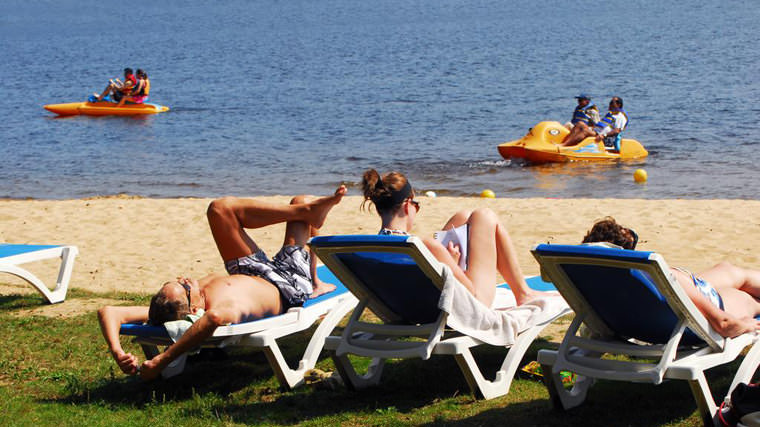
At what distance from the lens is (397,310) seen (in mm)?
4625

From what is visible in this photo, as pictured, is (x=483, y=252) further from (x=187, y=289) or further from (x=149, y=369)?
(x=149, y=369)

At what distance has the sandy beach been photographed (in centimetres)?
845

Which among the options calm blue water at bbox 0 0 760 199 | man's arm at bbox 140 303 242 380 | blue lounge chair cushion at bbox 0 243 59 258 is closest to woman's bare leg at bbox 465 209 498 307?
man's arm at bbox 140 303 242 380

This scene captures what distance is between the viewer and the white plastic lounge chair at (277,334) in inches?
177

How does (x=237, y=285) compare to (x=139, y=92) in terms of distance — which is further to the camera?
(x=139, y=92)

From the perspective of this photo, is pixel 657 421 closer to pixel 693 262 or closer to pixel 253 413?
pixel 253 413

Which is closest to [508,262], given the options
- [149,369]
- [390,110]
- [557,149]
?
[149,369]

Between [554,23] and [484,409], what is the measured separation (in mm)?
71714

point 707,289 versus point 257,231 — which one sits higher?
point 707,289

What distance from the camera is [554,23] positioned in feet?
239

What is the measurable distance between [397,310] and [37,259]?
3.26 metres

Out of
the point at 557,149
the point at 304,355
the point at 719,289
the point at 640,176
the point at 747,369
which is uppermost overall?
the point at 719,289

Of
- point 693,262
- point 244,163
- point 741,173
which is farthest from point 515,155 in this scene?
point 693,262

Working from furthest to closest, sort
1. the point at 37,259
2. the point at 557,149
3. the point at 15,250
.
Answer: the point at 557,149
the point at 15,250
the point at 37,259
